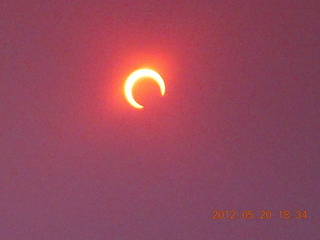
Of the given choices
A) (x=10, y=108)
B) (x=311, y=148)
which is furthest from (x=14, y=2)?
(x=311, y=148)

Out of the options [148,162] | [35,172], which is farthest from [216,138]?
[35,172]

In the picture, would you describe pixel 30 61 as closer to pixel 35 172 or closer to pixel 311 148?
pixel 35 172

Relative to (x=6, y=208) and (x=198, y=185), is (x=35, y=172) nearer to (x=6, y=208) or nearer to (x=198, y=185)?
(x=6, y=208)

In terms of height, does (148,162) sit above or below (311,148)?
below

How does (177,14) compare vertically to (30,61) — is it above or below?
above

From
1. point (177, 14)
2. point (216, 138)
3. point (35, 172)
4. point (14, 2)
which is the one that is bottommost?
point (35, 172)

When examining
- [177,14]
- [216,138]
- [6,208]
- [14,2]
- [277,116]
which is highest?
[177,14]
